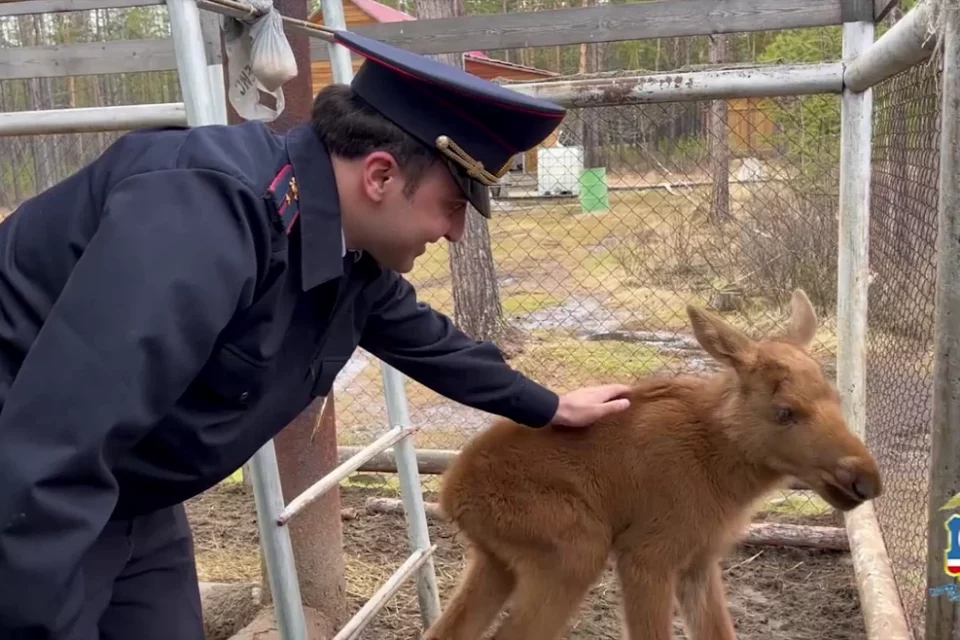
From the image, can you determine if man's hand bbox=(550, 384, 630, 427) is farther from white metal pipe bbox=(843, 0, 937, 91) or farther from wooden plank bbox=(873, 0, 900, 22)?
wooden plank bbox=(873, 0, 900, 22)

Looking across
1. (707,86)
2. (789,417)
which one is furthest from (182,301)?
(707,86)

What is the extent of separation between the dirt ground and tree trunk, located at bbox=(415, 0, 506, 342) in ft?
10.9

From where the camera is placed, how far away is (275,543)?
3.33 metres

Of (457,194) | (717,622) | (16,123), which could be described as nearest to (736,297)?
(717,622)

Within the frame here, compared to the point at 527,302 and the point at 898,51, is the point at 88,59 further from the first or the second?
the point at 527,302

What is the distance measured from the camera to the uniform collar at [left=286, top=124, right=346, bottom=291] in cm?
226

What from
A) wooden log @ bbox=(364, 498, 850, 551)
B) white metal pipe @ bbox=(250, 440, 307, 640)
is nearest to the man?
white metal pipe @ bbox=(250, 440, 307, 640)

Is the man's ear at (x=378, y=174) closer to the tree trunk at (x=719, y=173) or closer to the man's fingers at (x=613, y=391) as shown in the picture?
the man's fingers at (x=613, y=391)

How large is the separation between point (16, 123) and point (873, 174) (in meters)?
4.44

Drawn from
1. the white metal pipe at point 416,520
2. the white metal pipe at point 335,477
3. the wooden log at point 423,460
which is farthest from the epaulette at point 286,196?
the wooden log at point 423,460

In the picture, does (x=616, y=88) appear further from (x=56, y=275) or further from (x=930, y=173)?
(x=56, y=275)

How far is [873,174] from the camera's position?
5547 mm

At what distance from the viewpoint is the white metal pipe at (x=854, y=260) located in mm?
4953

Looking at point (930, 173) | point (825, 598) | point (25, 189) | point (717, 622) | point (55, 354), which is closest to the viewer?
point (55, 354)
